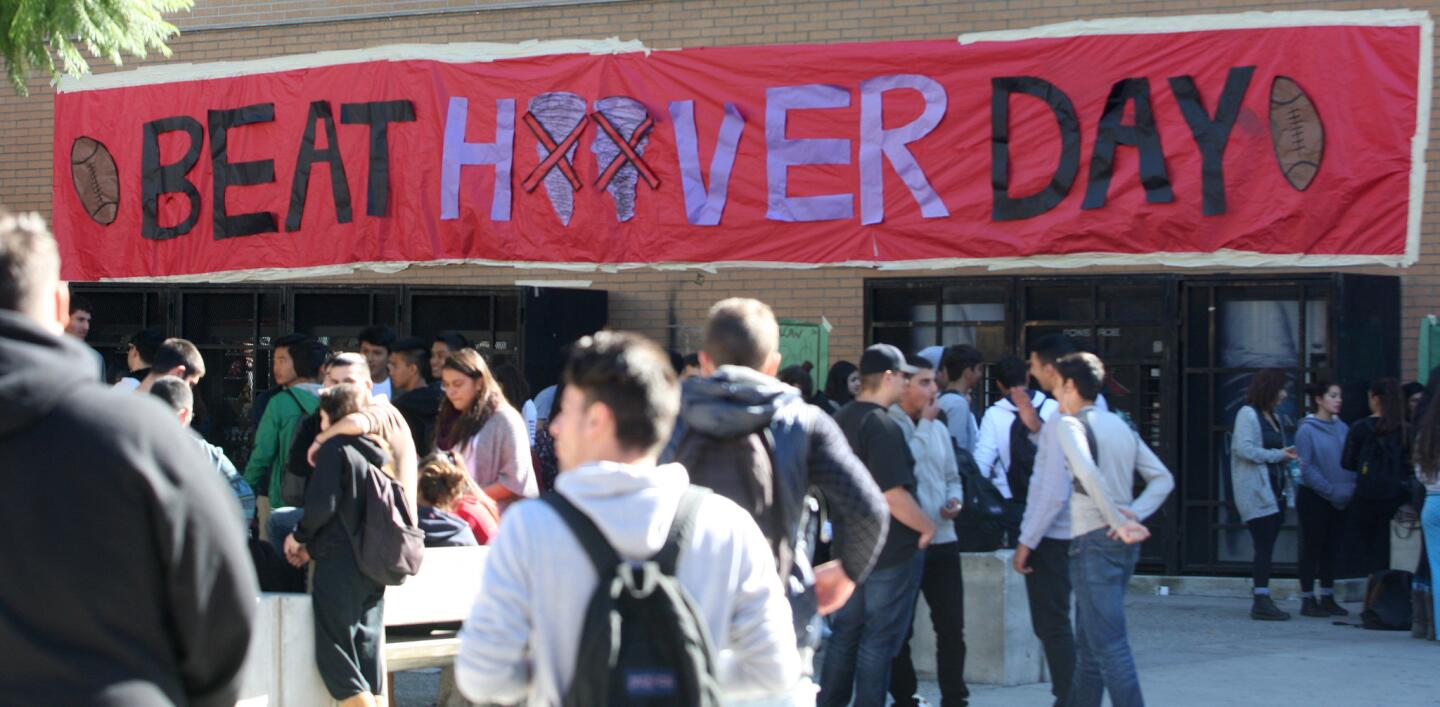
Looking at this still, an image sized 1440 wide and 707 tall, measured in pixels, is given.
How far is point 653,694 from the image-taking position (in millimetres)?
3047

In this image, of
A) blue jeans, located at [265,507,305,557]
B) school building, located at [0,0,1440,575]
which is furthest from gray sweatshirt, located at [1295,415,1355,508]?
Result: blue jeans, located at [265,507,305,557]

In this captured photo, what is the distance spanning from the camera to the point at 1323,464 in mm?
11602

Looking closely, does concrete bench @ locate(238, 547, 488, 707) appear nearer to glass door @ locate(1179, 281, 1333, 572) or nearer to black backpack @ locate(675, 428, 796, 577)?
black backpack @ locate(675, 428, 796, 577)

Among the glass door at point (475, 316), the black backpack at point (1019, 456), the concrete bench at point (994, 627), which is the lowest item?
the concrete bench at point (994, 627)

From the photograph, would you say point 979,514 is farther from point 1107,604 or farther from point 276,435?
point 276,435

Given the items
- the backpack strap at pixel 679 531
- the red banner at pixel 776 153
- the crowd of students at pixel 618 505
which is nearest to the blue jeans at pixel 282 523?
the crowd of students at pixel 618 505

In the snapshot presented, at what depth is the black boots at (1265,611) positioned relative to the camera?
1160 cm

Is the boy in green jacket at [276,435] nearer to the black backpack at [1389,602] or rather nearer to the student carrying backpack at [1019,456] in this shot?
the student carrying backpack at [1019,456]

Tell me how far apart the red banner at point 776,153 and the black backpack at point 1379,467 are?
1378 millimetres

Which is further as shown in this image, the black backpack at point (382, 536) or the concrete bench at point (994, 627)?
the concrete bench at point (994, 627)

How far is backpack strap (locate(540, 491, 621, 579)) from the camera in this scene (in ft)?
10.2

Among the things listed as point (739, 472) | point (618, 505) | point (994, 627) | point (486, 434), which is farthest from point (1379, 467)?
point (618, 505)

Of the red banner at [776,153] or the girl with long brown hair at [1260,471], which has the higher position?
the red banner at [776,153]

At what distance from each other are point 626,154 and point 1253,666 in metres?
6.75
